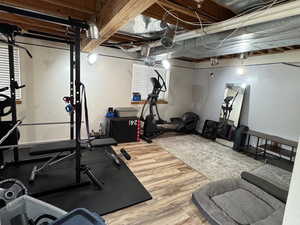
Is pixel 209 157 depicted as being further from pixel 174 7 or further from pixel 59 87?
pixel 59 87

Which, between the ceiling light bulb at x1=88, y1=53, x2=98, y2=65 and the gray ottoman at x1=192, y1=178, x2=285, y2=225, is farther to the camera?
the ceiling light bulb at x1=88, y1=53, x2=98, y2=65

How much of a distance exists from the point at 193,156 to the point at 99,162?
2070 millimetres

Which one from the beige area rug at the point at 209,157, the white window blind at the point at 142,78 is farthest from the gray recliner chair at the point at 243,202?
the white window blind at the point at 142,78

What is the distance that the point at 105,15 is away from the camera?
1.95 m

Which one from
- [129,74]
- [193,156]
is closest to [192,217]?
[193,156]

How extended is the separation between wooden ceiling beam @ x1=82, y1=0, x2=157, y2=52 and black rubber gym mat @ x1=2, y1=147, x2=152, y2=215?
2191mm

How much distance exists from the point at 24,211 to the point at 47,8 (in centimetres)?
239

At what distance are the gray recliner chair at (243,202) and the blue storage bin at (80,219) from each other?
130 cm

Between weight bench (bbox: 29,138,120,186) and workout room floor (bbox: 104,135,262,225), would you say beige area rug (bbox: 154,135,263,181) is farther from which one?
weight bench (bbox: 29,138,120,186)

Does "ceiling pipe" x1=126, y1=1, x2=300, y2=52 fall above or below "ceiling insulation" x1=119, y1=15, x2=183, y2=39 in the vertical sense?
below

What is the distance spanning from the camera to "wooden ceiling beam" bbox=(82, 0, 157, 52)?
139cm

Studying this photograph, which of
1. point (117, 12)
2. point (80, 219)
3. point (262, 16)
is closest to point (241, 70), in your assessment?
point (262, 16)

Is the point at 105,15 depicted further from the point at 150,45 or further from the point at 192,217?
the point at 192,217

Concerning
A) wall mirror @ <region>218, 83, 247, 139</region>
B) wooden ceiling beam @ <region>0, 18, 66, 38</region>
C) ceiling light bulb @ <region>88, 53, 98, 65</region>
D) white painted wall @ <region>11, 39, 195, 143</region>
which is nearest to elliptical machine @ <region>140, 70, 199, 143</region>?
white painted wall @ <region>11, 39, 195, 143</region>
